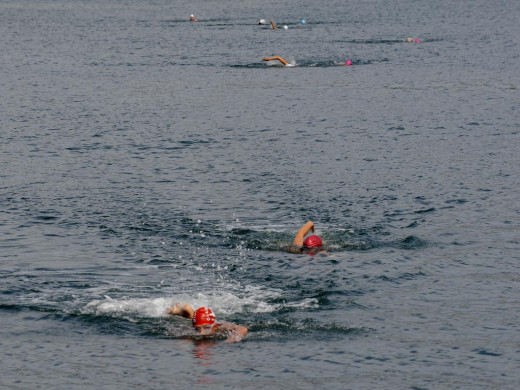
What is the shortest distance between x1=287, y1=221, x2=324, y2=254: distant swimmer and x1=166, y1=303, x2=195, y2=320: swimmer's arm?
21.4ft

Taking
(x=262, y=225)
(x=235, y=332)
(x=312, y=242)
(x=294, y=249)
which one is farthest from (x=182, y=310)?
(x=262, y=225)

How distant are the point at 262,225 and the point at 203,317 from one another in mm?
10167

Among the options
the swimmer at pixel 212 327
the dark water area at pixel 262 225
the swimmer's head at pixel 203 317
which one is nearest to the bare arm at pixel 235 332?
the swimmer at pixel 212 327

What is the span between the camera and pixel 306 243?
103 ft

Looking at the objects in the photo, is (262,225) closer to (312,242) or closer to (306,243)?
(306,243)

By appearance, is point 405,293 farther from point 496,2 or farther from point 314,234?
point 496,2

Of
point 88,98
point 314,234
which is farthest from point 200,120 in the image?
point 314,234

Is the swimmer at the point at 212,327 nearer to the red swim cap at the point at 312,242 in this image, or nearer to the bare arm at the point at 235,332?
the bare arm at the point at 235,332

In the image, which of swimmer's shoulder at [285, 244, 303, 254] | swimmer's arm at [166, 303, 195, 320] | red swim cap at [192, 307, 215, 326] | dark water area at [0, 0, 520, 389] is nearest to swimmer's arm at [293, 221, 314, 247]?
swimmer's shoulder at [285, 244, 303, 254]

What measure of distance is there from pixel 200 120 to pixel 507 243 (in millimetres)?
29431

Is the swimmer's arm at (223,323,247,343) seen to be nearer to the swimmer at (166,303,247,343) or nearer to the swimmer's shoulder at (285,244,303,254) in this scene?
the swimmer at (166,303,247,343)

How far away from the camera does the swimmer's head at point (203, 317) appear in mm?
24875

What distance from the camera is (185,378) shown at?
22547mm

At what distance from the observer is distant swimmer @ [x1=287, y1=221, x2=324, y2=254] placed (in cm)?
3142
